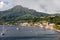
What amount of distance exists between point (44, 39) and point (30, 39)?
30.4ft

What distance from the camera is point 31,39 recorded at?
13588 centimetres

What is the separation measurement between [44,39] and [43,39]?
2.43 feet

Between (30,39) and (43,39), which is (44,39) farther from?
(30,39)

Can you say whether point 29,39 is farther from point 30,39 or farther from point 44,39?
point 44,39

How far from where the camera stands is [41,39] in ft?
448

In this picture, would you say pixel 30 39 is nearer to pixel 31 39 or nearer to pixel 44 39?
pixel 31 39

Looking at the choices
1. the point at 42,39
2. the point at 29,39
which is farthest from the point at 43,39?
the point at 29,39

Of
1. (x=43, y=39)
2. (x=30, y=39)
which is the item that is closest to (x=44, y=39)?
(x=43, y=39)

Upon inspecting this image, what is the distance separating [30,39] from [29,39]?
0.67 meters

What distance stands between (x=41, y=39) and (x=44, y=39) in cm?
199

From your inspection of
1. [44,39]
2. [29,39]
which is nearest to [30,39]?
[29,39]

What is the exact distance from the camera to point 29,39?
446 feet

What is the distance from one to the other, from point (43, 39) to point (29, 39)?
9323 mm

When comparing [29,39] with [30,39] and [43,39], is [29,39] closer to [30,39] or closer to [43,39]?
[30,39]
